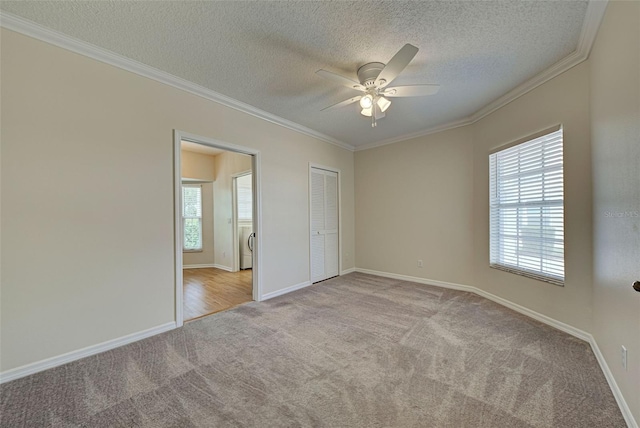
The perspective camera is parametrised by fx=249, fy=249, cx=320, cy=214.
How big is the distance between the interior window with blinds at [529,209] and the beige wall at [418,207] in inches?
18.8

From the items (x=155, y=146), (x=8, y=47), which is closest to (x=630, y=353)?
(x=155, y=146)

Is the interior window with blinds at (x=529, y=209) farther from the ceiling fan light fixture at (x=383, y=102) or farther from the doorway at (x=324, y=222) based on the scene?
the doorway at (x=324, y=222)

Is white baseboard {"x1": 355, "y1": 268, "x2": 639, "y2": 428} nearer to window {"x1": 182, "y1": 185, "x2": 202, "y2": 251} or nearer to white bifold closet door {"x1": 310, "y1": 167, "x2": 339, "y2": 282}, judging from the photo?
white bifold closet door {"x1": 310, "y1": 167, "x2": 339, "y2": 282}

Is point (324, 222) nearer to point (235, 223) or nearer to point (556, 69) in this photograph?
point (235, 223)

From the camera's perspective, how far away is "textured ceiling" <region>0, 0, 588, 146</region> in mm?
1794

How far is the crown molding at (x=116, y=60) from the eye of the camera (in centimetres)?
188

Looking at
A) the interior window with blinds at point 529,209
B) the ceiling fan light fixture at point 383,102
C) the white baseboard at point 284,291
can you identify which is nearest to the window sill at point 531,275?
the interior window with blinds at point 529,209

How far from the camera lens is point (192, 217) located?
6.17 metres

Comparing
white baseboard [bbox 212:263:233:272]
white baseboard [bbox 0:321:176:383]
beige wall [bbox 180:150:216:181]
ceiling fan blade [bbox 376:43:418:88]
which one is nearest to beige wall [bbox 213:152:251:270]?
white baseboard [bbox 212:263:233:272]

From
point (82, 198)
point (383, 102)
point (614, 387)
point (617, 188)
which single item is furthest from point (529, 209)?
point (82, 198)

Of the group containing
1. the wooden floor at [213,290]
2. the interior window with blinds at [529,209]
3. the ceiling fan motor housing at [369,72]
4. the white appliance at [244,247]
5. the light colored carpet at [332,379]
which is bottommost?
the wooden floor at [213,290]

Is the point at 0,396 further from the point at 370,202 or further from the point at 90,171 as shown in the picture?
the point at 370,202

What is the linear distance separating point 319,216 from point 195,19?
3326mm

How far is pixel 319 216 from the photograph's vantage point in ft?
15.4
